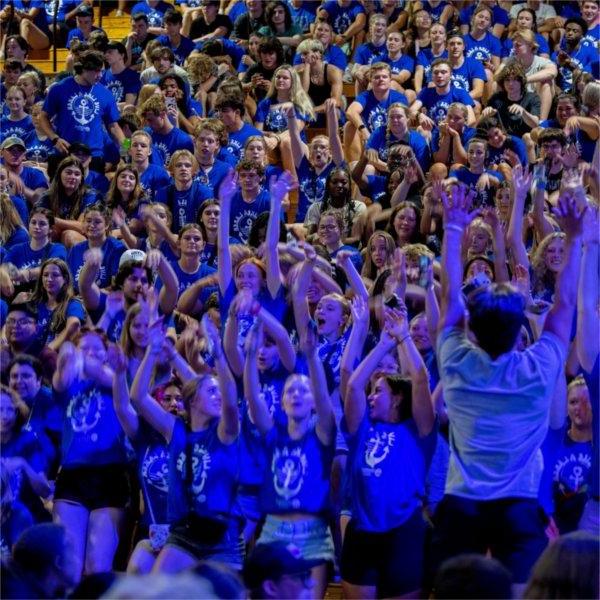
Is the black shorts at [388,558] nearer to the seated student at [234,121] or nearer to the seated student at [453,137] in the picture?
the seated student at [453,137]

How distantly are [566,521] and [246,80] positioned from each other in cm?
623

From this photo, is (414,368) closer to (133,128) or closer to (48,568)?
(48,568)

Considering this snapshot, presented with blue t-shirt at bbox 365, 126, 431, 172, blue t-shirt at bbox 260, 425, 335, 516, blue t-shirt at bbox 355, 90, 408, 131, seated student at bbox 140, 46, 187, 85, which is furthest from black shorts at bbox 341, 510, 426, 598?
seated student at bbox 140, 46, 187, 85

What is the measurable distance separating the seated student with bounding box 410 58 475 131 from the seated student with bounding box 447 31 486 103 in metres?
0.17

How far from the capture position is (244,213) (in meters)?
8.51

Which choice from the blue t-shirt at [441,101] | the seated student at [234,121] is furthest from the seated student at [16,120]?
the blue t-shirt at [441,101]

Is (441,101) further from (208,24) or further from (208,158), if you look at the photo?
(208,24)

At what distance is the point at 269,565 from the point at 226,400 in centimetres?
158

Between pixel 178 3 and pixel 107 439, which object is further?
pixel 178 3

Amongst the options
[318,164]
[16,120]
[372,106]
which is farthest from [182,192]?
[16,120]

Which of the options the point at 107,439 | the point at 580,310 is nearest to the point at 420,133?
the point at 107,439

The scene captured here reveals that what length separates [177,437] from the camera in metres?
5.90

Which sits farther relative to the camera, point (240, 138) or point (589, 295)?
point (240, 138)

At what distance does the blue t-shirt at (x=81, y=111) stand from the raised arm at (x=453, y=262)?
5.84m
